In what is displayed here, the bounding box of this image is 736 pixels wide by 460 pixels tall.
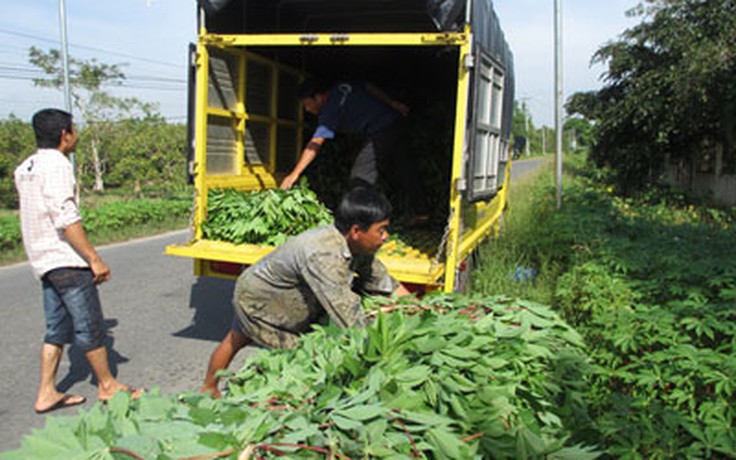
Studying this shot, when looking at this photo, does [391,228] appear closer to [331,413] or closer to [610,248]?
[610,248]

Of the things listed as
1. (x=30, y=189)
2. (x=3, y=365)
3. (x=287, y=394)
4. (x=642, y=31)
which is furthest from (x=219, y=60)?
(x=642, y=31)

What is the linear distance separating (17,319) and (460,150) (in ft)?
15.5

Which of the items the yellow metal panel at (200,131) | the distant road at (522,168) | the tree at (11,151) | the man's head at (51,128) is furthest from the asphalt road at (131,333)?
the distant road at (522,168)

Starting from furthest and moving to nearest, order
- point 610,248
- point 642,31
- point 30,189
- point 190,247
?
point 642,31, point 610,248, point 190,247, point 30,189

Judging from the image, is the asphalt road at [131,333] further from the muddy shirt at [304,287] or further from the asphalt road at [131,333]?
the muddy shirt at [304,287]

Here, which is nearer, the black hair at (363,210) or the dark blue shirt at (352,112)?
the black hair at (363,210)

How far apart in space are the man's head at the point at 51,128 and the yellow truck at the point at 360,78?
111cm

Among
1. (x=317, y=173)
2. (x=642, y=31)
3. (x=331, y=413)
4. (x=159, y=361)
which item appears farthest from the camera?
(x=642, y=31)

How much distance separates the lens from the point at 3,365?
15.5ft

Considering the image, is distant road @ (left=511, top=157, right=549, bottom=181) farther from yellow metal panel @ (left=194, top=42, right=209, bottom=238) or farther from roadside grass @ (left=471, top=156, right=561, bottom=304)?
yellow metal panel @ (left=194, top=42, right=209, bottom=238)

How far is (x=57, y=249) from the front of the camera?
12.5 feet

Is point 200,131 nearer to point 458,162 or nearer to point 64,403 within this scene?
point 458,162

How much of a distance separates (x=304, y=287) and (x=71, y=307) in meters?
1.69

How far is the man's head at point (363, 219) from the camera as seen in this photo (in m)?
2.97
